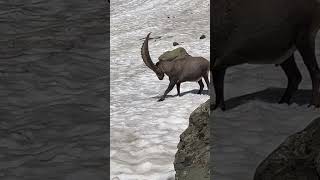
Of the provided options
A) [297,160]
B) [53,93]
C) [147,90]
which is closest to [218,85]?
[297,160]

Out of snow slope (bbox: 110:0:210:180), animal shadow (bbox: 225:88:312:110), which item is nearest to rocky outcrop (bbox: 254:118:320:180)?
snow slope (bbox: 110:0:210:180)

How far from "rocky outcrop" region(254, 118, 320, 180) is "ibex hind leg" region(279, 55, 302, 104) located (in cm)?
250

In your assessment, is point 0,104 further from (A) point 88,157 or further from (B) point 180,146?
(B) point 180,146

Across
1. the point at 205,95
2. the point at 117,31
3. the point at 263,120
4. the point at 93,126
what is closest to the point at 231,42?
the point at 263,120

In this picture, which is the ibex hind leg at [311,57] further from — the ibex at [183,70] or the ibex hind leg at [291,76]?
the ibex at [183,70]

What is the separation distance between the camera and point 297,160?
523cm

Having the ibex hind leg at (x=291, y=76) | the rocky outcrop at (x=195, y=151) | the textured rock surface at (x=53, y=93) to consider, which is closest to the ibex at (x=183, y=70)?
the textured rock surface at (x=53, y=93)

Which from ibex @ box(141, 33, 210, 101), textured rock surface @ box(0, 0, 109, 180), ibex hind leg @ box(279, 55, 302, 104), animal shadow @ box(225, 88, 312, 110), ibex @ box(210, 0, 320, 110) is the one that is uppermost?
ibex @ box(210, 0, 320, 110)

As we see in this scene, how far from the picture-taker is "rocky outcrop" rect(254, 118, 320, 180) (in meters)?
5.08

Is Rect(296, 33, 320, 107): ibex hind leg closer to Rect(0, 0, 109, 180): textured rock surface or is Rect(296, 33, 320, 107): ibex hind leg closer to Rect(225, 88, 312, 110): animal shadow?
Rect(225, 88, 312, 110): animal shadow

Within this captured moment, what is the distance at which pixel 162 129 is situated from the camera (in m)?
9.80

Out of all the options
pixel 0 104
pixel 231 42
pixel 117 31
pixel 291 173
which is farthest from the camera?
pixel 117 31

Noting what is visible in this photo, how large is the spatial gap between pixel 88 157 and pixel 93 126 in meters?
1.54

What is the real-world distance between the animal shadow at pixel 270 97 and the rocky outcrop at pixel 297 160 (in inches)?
91.9
